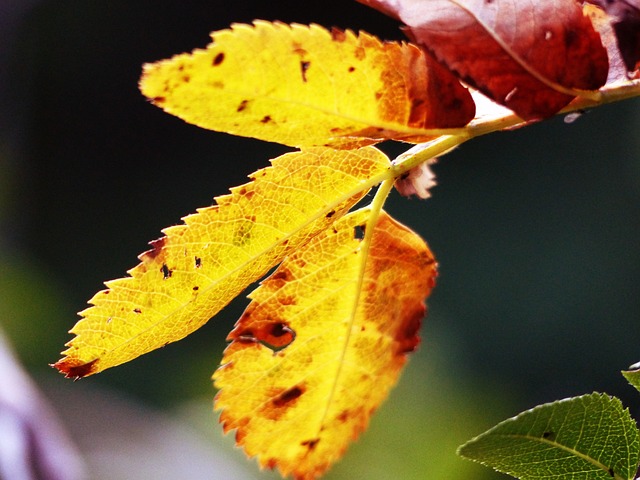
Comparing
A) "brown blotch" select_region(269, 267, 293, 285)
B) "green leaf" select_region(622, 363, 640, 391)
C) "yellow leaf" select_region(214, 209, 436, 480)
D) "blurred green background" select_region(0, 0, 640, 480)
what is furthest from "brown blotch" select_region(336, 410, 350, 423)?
"blurred green background" select_region(0, 0, 640, 480)

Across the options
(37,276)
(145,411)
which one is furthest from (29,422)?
(37,276)

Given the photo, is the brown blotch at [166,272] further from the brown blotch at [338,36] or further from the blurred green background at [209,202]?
the blurred green background at [209,202]

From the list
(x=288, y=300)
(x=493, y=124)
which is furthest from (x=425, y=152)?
(x=288, y=300)

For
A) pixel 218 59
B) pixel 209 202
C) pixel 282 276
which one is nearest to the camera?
pixel 218 59

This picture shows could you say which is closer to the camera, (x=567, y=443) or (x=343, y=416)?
(x=567, y=443)

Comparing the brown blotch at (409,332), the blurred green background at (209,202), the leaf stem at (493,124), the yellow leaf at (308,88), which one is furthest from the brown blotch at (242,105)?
the blurred green background at (209,202)

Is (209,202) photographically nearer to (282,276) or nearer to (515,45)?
(282,276)

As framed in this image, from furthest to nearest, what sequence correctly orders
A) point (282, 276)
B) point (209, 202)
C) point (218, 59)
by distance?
1. point (209, 202)
2. point (282, 276)
3. point (218, 59)
